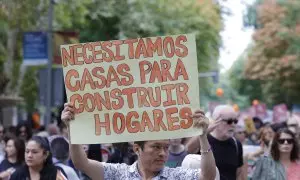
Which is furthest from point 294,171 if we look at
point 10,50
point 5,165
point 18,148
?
point 10,50

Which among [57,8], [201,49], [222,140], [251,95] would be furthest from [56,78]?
[251,95]

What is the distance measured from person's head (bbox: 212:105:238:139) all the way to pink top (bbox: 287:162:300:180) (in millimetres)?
675

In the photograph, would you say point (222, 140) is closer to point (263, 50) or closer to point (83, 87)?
point (83, 87)

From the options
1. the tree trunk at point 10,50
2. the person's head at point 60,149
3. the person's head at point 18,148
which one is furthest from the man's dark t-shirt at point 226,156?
the tree trunk at point 10,50

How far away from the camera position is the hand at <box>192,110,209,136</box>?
18.7ft

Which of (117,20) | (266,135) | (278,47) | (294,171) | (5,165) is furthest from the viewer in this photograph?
(278,47)

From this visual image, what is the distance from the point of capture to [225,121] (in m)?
8.74

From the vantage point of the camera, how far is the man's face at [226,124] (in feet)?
28.6

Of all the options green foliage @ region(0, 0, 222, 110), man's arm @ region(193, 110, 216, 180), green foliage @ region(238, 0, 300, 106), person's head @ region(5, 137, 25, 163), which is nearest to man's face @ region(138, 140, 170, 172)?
man's arm @ region(193, 110, 216, 180)

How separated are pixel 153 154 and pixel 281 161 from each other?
141 inches

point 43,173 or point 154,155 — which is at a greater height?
point 154,155

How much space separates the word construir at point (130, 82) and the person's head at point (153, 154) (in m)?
0.09

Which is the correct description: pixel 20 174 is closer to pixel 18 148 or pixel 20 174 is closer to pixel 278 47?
pixel 18 148

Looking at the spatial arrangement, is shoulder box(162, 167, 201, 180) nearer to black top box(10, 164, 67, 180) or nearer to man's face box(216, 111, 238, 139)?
black top box(10, 164, 67, 180)
